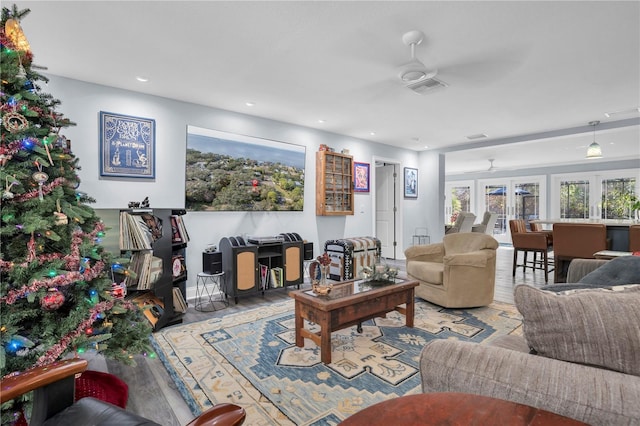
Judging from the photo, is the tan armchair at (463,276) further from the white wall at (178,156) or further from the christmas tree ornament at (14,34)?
the christmas tree ornament at (14,34)

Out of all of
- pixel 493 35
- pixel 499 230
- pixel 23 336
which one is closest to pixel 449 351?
pixel 23 336

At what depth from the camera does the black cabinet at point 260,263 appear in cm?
384

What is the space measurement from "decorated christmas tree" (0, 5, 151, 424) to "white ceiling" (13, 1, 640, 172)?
3.14 feet

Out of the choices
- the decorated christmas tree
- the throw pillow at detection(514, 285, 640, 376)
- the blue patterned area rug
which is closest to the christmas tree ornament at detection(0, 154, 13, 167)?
the decorated christmas tree

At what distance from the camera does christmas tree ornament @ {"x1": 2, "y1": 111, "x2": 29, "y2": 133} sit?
5.00 feet

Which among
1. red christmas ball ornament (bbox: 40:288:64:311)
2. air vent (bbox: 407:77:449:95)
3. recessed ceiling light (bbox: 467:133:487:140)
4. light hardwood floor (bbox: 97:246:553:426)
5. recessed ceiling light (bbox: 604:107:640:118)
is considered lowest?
light hardwood floor (bbox: 97:246:553:426)

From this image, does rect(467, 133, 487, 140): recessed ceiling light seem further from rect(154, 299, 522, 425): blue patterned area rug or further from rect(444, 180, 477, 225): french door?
rect(444, 180, 477, 225): french door

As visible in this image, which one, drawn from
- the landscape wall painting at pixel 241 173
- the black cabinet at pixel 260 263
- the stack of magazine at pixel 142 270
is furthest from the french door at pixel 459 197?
the stack of magazine at pixel 142 270

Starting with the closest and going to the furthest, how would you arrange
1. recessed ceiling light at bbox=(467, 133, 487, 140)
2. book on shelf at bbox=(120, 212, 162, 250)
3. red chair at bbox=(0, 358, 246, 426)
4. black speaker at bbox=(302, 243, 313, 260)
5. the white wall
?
red chair at bbox=(0, 358, 246, 426) → book on shelf at bbox=(120, 212, 162, 250) → the white wall → black speaker at bbox=(302, 243, 313, 260) → recessed ceiling light at bbox=(467, 133, 487, 140)

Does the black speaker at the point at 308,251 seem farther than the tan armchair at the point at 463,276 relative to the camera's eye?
Yes

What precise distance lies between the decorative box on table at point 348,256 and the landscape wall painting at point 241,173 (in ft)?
2.88

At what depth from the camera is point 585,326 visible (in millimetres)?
938

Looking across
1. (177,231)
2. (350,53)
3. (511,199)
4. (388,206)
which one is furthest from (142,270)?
(511,199)

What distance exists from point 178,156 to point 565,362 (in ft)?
13.5
